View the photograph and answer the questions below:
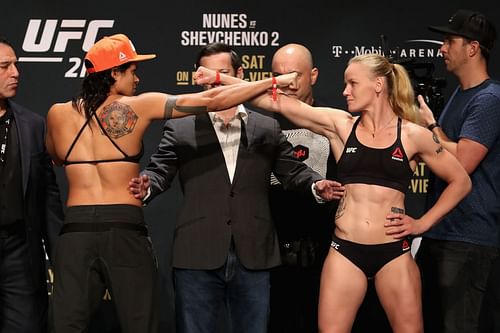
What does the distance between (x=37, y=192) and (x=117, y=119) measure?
2.63ft

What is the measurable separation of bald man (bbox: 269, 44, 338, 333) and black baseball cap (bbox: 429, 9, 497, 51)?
845mm

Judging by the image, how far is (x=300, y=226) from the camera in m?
4.42

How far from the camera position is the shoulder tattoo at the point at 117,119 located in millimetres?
3619

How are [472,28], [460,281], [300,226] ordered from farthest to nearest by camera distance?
[300,226]
[472,28]
[460,281]

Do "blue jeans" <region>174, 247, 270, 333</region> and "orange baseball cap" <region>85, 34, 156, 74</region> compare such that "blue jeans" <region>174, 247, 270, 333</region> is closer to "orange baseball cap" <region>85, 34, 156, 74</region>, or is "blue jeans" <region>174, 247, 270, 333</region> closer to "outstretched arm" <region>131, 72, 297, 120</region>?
"outstretched arm" <region>131, 72, 297, 120</region>

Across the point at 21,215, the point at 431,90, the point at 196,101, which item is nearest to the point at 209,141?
the point at 196,101

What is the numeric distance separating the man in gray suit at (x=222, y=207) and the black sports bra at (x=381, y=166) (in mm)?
146

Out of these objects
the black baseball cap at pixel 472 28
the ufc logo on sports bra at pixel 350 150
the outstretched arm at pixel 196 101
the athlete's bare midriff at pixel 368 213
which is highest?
the black baseball cap at pixel 472 28

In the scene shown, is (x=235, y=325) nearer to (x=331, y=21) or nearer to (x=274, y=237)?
(x=274, y=237)

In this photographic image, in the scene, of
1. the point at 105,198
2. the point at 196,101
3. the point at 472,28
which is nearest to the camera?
the point at 105,198

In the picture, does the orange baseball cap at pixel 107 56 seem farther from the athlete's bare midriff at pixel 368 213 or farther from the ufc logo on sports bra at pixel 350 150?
the athlete's bare midriff at pixel 368 213

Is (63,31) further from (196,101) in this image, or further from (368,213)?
(368,213)

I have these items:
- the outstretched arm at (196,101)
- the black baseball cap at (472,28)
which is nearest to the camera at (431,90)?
the black baseball cap at (472,28)

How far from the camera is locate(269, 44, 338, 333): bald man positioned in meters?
4.37
